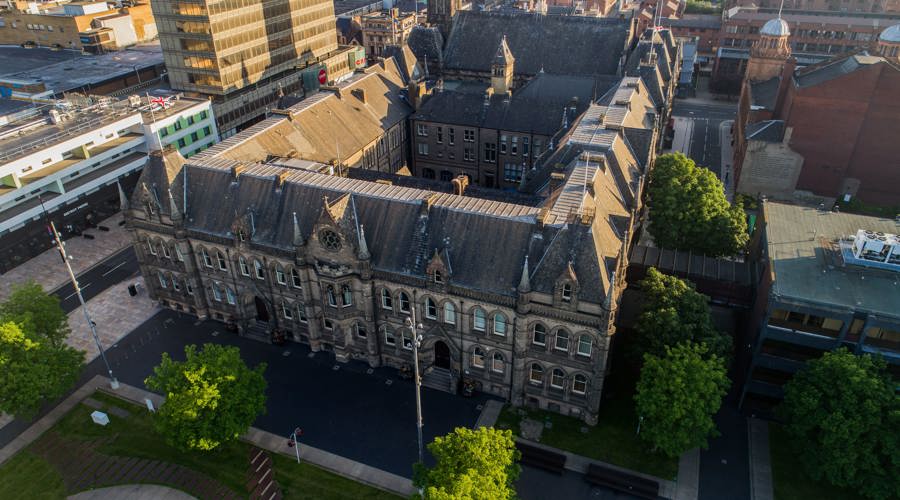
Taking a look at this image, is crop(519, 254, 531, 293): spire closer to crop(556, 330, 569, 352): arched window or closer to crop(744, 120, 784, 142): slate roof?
crop(556, 330, 569, 352): arched window

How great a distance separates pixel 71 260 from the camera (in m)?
87.2

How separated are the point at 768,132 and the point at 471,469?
88.1 metres

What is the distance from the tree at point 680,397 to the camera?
50250 mm

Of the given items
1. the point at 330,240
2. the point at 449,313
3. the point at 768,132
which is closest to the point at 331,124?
the point at 330,240

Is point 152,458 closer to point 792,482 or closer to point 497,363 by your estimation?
point 497,363

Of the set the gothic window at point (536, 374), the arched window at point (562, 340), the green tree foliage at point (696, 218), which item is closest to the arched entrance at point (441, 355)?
the gothic window at point (536, 374)

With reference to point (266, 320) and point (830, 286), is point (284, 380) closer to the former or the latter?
point (266, 320)

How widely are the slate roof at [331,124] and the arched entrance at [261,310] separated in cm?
1870

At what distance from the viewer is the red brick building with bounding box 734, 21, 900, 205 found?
3652 inches

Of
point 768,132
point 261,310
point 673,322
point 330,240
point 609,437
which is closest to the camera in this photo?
point 673,322

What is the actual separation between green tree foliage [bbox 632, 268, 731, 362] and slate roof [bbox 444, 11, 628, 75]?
70.5 metres

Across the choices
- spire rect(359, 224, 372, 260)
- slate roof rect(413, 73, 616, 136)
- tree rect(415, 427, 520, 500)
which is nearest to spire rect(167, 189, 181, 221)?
spire rect(359, 224, 372, 260)

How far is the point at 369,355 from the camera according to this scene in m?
65.9

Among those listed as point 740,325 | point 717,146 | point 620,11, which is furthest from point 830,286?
point 620,11
